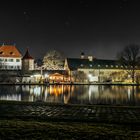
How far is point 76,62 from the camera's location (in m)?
112

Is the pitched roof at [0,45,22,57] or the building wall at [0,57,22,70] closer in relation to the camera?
the building wall at [0,57,22,70]

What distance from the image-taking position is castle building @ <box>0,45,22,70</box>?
340ft

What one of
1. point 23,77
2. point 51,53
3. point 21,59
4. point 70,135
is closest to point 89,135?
point 70,135

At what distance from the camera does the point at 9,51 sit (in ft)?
350

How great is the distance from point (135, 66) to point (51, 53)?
3014 centimetres

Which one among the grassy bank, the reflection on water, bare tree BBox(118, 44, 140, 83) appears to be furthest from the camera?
bare tree BBox(118, 44, 140, 83)

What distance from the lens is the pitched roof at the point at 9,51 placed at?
104875mm

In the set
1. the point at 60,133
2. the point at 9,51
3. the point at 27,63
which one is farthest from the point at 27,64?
the point at 60,133

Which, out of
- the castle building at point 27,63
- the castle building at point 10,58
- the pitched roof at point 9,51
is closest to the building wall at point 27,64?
the castle building at point 27,63

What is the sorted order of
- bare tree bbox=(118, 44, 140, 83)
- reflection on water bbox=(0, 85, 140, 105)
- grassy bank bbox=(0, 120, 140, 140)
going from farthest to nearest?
bare tree bbox=(118, 44, 140, 83) → reflection on water bbox=(0, 85, 140, 105) → grassy bank bbox=(0, 120, 140, 140)

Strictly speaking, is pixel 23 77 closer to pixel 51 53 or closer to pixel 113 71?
pixel 51 53

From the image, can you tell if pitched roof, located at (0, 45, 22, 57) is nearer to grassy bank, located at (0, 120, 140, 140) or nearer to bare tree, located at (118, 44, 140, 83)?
bare tree, located at (118, 44, 140, 83)

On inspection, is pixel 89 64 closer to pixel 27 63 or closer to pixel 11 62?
pixel 27 63

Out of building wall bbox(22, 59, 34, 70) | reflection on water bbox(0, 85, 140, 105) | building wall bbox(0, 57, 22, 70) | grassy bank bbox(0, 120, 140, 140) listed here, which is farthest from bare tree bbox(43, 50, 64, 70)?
grassy bank bbox(0, 120, 140, 140)
